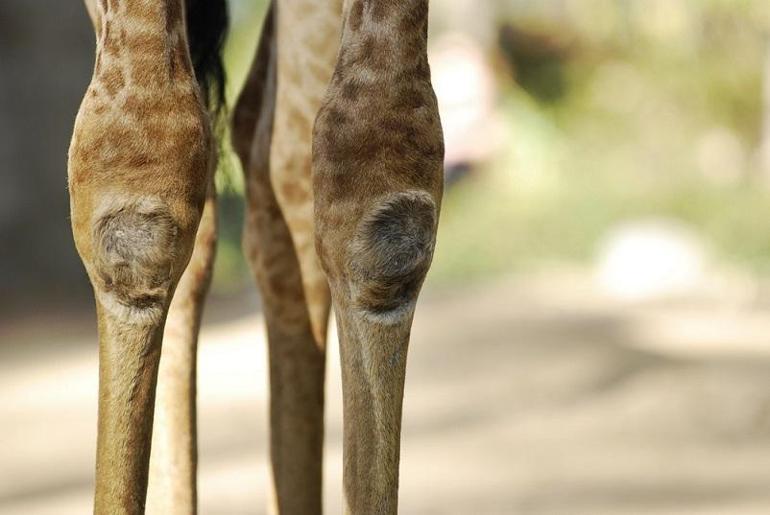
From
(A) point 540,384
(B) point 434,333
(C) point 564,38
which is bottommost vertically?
(A) point 540,384

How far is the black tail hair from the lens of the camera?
6.34 ft

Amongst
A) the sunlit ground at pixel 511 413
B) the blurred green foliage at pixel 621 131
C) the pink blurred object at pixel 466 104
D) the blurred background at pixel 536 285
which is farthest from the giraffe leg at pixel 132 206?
the pink blurred object at pixel 466 104

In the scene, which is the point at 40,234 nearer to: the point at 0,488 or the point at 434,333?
the point at 434,333

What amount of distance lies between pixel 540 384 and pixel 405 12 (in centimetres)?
339

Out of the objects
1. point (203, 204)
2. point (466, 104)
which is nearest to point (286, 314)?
point (203, 204)

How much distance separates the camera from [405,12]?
4.55 ft

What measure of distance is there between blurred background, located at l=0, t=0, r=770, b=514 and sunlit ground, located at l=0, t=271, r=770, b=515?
1cm

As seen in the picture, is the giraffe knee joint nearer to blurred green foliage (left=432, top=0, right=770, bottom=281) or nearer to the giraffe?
the giraffe

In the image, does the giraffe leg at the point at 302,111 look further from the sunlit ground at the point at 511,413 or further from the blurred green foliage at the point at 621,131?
the blurred green foliage at the point at 621,131

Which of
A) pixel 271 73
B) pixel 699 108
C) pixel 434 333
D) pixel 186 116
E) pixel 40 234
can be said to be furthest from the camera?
pixel 699 108

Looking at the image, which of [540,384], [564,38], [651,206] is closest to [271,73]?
[540,384]

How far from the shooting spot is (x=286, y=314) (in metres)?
1.79

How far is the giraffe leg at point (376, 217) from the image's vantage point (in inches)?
52.3

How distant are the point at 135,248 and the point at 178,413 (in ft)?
1.57
